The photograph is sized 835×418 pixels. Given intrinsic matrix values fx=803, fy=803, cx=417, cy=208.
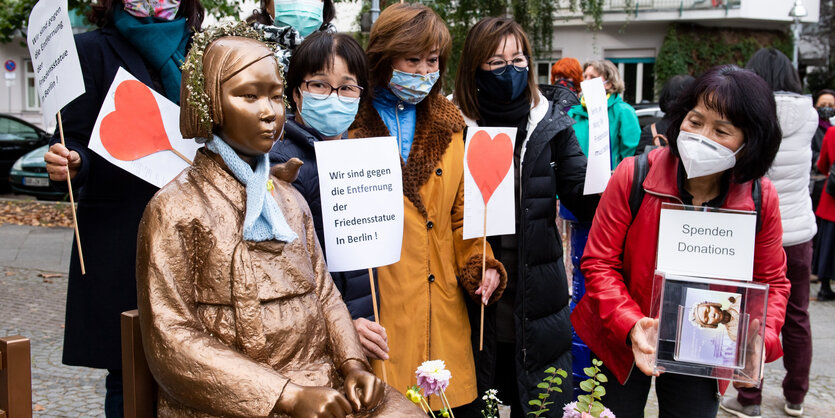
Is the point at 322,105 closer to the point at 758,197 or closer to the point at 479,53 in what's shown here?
the point at 479,53

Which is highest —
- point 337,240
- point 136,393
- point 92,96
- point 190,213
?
point 92,96

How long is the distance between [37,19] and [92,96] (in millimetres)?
339

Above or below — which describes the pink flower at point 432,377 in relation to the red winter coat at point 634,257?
below

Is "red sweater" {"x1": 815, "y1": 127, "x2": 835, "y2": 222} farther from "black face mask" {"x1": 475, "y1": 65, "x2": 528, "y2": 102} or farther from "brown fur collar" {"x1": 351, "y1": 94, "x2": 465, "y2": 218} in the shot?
"brown fur collar" {"x1": 351, "y1": 94, "x2": 465, "y2": 218}

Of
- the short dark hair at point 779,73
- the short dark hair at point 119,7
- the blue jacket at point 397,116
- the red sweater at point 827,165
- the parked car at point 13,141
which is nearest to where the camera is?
the short dark hair at point 119,7

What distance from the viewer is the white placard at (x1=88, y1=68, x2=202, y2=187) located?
2607mm

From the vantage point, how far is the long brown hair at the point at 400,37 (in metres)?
3.08

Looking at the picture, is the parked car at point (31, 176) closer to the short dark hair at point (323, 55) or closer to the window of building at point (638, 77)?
the short dark hair at point (323, 55)

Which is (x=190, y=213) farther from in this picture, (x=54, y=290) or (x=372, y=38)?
(x=54, y=290)

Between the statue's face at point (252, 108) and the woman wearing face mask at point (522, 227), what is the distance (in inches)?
61.9

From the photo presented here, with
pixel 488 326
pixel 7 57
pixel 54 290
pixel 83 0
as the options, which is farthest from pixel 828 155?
pixel 7 57

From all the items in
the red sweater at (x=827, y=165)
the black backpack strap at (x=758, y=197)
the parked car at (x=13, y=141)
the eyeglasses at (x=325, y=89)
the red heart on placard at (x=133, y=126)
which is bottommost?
the parked car at (x=13, y=141)

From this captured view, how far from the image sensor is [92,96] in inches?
113

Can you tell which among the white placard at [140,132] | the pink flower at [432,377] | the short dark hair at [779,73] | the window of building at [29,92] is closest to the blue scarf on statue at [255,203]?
the pink flower at [432,377]
